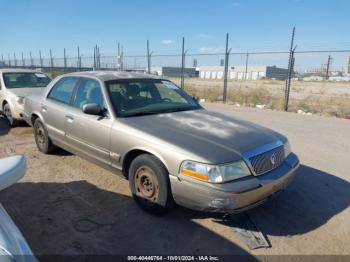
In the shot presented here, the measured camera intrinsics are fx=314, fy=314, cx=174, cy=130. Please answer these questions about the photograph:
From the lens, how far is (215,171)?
10.00 feet

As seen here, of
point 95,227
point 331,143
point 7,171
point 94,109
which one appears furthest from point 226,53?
point 7,171

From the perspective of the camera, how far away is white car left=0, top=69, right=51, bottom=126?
7.81 metres

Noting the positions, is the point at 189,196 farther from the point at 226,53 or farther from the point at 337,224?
the point at 226,53

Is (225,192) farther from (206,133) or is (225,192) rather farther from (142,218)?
(142,218)

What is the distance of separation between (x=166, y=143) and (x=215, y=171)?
0.63 m

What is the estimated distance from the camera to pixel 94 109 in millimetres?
4016

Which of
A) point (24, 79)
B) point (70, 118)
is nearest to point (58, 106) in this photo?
point (70, 118)

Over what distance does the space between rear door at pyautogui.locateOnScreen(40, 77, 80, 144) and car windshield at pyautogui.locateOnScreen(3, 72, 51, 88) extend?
12.1 feet

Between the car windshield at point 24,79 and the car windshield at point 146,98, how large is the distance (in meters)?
5.27

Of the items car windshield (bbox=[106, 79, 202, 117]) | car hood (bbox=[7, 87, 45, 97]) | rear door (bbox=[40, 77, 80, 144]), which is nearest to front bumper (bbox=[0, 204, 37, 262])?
car windshield (bbox=[106, 79, 202, 117])

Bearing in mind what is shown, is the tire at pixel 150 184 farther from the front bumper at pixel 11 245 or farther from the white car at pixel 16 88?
the white car at pixel 16 88

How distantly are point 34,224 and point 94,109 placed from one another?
1508mm

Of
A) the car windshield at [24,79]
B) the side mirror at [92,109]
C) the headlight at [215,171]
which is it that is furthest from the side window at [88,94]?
the car windshield at [24,79]

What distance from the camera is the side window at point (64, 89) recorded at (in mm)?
4968
